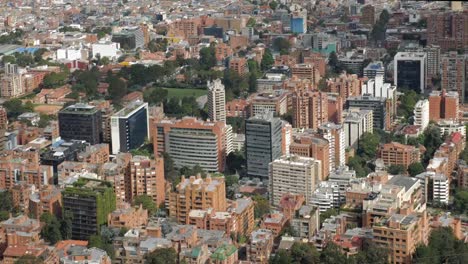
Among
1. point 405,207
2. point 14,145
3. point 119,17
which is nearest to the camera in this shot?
point 405,207

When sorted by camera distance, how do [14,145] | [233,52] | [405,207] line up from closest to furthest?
[405,207] < [14,145] < [233,52]

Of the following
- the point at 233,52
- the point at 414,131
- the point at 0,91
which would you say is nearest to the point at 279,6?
the point at 233,52

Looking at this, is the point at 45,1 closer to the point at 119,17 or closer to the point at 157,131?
the point at 119,17

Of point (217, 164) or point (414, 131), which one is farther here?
point (414, 131)

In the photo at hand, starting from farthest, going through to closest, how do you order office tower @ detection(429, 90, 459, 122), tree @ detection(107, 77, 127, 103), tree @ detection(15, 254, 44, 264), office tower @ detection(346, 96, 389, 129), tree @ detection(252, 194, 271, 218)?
1. tree @ detection(107, 77, 127, 103)
2. office tower @ detection(429, 90, 459, 122)
3. office tower @ detection(346, 96, 389, 129)
4. tree @ detection(252, 194, 271, 218)
5. tree @ detection(15, 254, 44, 264)

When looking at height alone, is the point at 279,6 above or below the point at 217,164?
above

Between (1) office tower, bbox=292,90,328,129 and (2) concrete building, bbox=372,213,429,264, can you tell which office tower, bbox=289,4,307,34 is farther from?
(2) concrete building, bbox=372,213,429,264

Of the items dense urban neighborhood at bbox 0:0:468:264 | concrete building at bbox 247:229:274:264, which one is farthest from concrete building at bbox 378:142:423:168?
concrete building at bbox 247:229:274:264
